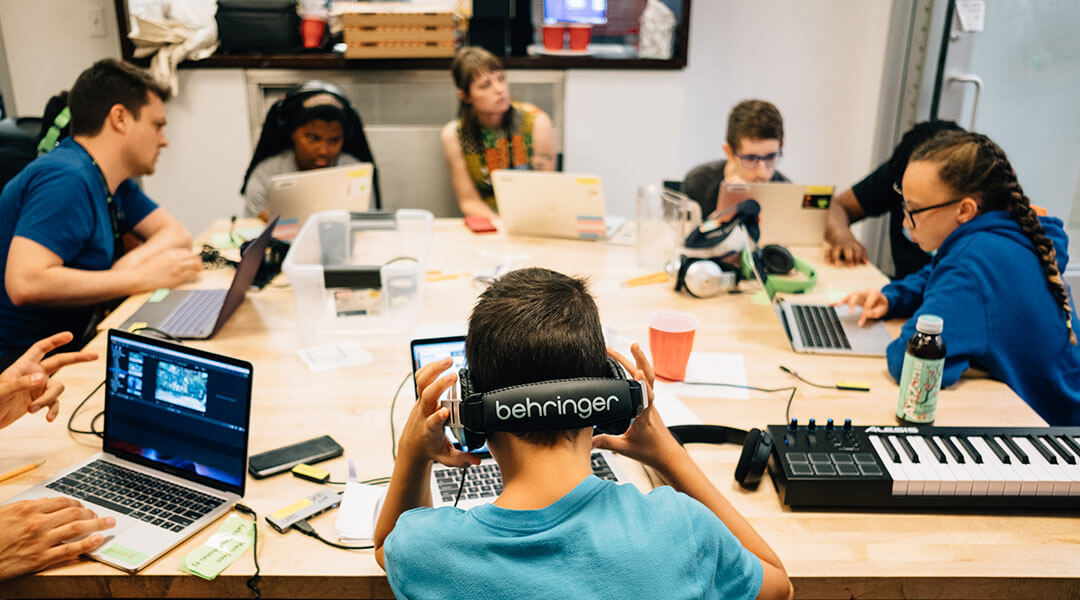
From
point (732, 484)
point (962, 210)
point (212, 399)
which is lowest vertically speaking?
point (732, 484)

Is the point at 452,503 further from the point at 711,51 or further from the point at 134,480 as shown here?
the point at 711,51

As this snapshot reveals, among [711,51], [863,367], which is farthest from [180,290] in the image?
[711,51]

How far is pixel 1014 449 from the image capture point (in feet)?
4.54

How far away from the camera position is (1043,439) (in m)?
1.42

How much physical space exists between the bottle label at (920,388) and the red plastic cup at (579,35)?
2.77m

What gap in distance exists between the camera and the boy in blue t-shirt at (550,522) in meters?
0.85

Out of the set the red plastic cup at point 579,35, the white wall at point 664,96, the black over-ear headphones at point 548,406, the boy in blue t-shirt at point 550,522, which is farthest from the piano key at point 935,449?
the red plastic cup at point 579,35

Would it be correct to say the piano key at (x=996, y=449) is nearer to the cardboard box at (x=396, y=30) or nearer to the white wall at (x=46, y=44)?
the cardboard box at (x=396, y=30)

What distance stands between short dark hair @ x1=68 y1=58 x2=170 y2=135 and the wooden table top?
1.77ft

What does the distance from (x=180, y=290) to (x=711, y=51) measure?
9.82 ft

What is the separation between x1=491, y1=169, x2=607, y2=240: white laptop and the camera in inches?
106

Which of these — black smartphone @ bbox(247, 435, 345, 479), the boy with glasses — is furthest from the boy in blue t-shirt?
the boy with glasses

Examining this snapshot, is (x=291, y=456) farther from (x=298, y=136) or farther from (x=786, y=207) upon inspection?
(x=298, y=136)

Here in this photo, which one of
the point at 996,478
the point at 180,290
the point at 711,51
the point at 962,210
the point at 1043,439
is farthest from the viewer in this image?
the point at 711,51
